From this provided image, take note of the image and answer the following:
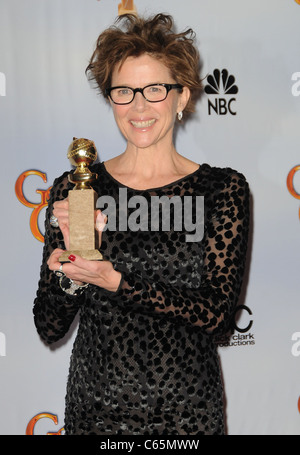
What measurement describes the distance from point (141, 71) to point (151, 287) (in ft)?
2.31

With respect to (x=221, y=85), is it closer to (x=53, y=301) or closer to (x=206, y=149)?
(x=206, y=149)

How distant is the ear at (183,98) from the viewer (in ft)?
6.69

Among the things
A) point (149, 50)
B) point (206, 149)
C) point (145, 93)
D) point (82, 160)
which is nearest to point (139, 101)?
point (145, 93)

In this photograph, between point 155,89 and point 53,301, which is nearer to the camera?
point 53,301

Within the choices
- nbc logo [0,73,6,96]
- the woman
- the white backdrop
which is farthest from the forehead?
nbc logo [0,73,6,96]

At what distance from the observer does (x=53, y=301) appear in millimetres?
1808

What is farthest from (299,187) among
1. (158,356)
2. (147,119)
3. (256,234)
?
(158,356)

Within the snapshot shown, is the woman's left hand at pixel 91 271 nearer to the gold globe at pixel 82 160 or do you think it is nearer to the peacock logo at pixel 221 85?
the gold globe at pixel 82 160

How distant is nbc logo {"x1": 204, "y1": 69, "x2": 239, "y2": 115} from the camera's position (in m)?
3.02

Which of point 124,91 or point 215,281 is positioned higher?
point 124,91

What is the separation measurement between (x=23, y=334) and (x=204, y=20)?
5.82ft

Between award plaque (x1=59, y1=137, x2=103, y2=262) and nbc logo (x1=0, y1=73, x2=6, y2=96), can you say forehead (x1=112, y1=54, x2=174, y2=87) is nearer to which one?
award plaque (x1=59, y1=137, x2=103, y2=262)
